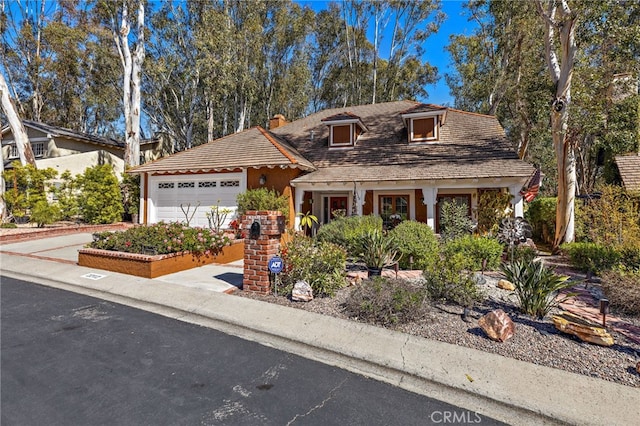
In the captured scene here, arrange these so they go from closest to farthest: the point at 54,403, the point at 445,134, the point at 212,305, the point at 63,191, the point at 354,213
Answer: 1. the point at 54,403
2. the point at 212,305
3. the point at 354,213
4. the point at 445,134
5. the point at 63,191

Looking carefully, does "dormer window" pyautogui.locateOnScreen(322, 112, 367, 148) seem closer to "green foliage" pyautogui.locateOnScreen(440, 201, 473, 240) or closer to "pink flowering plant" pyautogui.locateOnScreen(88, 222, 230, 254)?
"green foliage" pyautogui.locateOnScreen(440, 201, 473, 240)

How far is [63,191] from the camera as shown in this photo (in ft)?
50.8

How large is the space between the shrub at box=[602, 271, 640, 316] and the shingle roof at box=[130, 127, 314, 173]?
9458mm

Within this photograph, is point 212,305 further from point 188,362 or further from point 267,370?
point 267,370

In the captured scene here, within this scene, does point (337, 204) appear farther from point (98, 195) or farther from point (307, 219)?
point (98, 195)

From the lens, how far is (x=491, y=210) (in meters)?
11.2

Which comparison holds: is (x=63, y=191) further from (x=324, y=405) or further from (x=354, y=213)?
(x=324, y=405)

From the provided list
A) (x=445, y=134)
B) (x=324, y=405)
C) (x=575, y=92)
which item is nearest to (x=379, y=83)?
(x=445, y=134)

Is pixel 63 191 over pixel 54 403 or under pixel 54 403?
over

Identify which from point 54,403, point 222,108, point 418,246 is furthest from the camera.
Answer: point 222,108

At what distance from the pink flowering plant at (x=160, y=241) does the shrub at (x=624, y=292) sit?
8.84m

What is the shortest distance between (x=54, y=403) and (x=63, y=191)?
16756 millimetres

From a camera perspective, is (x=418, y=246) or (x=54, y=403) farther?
(x=418, y=246)

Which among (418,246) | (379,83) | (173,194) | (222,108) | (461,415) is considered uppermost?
(379,83)
